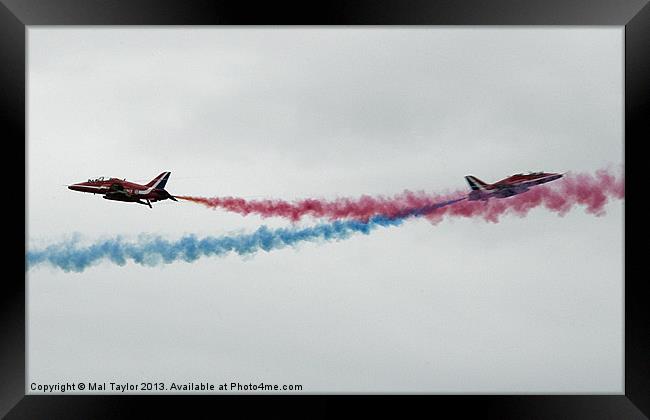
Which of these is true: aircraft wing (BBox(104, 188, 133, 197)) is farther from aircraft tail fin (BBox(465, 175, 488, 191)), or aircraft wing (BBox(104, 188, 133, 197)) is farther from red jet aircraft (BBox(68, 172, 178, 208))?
aircraft tail fin (BBox(465, 175, 488, 191))

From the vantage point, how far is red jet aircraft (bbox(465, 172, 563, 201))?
20141 millimetres

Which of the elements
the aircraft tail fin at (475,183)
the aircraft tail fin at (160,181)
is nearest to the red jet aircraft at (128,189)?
the aircraft tail fin at (160,181)

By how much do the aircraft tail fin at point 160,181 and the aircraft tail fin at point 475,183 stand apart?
9.22 metres

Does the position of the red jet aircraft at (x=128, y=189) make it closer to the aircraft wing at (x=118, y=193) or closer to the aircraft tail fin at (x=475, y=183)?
the aircraft wing at (x=118, y=193)

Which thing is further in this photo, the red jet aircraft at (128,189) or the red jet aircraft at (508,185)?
the red jet aircraft at (508,185)

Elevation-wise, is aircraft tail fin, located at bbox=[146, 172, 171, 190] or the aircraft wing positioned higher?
aircraft tail fin, located at bbox=[146, 172, 171, 190]

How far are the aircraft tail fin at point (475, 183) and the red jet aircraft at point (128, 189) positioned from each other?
912 centimetres

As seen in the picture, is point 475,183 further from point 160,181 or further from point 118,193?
point 118,193

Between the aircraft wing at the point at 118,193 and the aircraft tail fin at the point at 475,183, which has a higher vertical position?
the aircraft tail fin at the point at 475,183

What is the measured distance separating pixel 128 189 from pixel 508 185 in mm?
11858

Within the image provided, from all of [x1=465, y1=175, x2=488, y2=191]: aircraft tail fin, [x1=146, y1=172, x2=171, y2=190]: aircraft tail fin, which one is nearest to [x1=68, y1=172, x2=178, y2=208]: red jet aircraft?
[x1=146, y1=172, x2=171, y2=190]: aircraft tail fin

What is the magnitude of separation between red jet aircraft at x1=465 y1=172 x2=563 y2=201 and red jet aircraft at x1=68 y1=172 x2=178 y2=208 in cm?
938

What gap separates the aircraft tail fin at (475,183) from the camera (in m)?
20.2

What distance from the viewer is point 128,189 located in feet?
66.6
